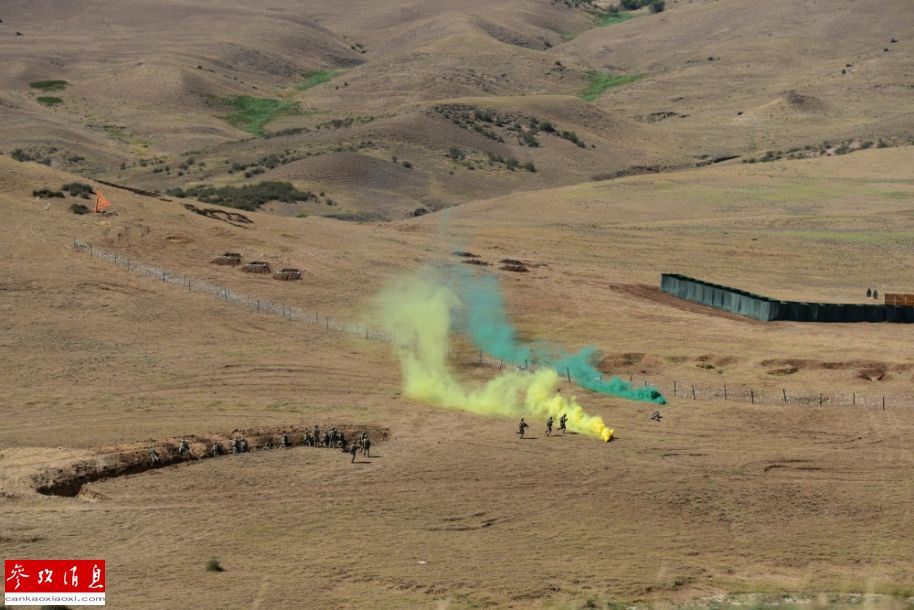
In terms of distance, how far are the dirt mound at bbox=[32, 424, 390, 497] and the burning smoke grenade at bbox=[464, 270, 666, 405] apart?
35.8 ft

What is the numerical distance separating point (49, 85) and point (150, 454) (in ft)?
495

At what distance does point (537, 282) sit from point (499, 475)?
33.2 metres

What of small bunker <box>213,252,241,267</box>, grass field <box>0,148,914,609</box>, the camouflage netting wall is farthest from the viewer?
small bunker <box>213,252,241,267</box>

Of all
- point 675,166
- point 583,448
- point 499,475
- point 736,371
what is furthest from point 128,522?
point 675,166

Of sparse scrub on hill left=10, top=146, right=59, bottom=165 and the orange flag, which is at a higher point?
sparse scrub on hill left=10, top=146, right=59, bottom=165

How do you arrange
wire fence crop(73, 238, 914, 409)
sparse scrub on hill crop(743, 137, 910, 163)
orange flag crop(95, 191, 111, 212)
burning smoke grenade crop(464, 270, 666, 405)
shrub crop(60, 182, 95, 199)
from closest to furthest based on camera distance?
wire fence crop(73, 238, 914, 409) → burning smoke grenade crop(464, 270, 666, 405) → orange flag crop(95, 191, 111, 212) → shrub crop(60, 182, 95, 199) → sparse scrub on hill crop(743, 137, 910, 163)

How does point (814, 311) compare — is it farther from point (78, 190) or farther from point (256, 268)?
point (78, 190)

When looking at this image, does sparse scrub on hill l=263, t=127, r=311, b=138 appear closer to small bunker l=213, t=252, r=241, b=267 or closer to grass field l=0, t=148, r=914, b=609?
grass field l=0, t=148, r=914, b=609

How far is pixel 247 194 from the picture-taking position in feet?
351

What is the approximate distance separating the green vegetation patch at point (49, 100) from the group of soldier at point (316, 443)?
138 metres

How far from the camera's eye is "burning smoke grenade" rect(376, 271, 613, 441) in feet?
153

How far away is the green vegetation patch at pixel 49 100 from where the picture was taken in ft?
553

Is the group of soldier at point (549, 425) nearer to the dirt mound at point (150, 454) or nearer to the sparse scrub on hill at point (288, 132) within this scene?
the dirt mound at point (150, 454)

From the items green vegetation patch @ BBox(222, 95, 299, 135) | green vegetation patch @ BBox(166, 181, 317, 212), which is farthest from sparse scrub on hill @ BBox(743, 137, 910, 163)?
green vegetation patch @ BBox(222, 95, 299, 135)
